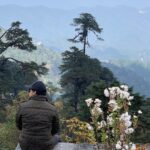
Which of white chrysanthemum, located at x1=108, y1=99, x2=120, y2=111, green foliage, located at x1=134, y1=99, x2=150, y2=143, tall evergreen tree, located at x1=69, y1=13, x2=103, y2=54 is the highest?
tall evergreen tree, located at x1=69, y1=13, x2=103, y2=54

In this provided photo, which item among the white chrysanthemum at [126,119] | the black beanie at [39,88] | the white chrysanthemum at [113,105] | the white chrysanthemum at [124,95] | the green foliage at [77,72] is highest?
the green foliage at [77,72]

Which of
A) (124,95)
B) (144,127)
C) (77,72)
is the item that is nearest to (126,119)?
(124,95)

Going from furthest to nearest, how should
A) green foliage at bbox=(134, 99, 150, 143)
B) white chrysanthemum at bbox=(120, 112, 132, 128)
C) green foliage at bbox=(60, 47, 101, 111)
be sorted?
green foliage at bbox=(60, 47, 101, 111) → green foliage at bbox=(134, 99, 150, 143) → white chrysanthemum at bbox=(120, 112, 132, 128)

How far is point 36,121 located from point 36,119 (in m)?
0.03

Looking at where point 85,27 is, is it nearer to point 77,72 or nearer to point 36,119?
point 77,72

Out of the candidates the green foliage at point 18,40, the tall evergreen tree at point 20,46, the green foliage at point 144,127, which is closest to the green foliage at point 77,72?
the tall evergreen tree at point 20,46

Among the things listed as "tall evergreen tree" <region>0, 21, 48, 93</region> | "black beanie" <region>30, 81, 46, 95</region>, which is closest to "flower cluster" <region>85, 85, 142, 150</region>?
"black beanie" <region>30, 81, 46, 95</region>

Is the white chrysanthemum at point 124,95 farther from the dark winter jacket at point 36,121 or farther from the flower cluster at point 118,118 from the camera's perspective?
the dark winter jacket at point 36,121

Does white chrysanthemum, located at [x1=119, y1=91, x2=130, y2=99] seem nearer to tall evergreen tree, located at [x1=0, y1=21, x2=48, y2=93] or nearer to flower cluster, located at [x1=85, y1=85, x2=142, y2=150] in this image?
flower cluster, located at [x1=85, y1=85, x2=142, y2=150]

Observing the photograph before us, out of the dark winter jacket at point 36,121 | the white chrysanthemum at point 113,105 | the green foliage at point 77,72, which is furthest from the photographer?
the green foliage at point 77,72

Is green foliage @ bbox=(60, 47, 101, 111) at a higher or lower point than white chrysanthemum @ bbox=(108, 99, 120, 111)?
higher

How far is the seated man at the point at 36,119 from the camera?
9.36 metres

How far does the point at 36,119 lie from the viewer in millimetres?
9328

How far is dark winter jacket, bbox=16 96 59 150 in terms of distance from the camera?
30.7ft
